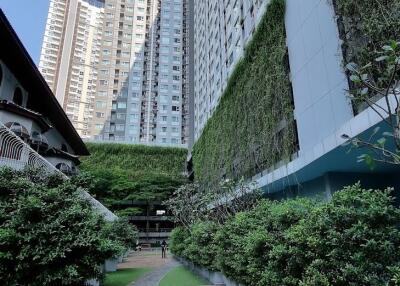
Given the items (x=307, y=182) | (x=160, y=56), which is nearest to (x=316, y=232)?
(x=307, y=182)

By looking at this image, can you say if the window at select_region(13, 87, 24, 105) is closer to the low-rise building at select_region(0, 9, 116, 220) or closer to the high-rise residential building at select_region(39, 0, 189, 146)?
the low-rise building at select_region(0, 9, 116, 220)

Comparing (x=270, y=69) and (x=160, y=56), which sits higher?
(x=160, y=56)

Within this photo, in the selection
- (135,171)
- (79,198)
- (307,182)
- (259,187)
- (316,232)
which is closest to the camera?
(316,232)

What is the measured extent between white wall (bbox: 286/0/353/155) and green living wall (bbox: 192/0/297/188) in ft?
2.82

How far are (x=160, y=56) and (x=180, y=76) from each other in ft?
20.5

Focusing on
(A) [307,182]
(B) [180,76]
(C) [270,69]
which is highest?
(B) [180,76]

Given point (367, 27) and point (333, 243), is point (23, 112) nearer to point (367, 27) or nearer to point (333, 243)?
point (333, 243)

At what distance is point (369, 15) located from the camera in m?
10.4

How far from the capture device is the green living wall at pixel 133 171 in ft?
144

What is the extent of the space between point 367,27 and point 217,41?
81.7ft

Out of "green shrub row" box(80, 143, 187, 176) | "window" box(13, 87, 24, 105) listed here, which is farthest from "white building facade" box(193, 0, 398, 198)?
"green shrub row" box(80, 143, 187, 176)

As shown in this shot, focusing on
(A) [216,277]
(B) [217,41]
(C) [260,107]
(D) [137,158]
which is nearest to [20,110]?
(A) [216,277]

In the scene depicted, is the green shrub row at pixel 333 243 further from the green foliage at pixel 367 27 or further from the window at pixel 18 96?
the window at pixel 18 96

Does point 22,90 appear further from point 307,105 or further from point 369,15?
point 369,15
